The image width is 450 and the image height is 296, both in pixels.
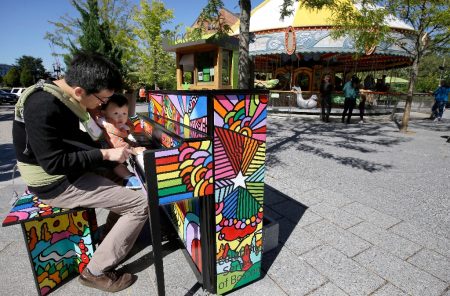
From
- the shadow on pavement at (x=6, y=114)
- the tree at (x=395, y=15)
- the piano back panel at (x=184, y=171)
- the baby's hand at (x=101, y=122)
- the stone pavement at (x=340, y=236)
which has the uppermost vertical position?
the tree at (x=395, y=15)

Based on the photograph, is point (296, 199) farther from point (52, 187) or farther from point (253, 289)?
point (52, 187)

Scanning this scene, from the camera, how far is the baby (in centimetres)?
227

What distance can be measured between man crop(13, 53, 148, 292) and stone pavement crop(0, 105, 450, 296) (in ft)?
1.03

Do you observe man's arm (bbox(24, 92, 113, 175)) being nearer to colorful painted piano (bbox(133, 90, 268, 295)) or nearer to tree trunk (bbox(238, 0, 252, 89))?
colorful painted piano (bbox(133, 90, 268, 295))

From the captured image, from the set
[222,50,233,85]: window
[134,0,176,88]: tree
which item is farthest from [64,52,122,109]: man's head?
[134,0,176,88]: tree

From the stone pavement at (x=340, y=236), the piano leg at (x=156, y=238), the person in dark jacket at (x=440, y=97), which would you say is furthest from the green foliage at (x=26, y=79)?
the piano leg at (x=156, y=238)

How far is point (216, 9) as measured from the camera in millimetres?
3664

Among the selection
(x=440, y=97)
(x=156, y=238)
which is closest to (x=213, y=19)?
(x=156, y=238)

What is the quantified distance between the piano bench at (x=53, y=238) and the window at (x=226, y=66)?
3.35 meters

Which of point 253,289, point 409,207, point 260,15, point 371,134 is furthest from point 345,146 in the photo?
point 260,15

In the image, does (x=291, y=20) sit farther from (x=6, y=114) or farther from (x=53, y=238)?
(x=6, y=114)

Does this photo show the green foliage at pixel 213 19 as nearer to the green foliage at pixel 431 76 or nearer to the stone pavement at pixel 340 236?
the stone pavement at pixel 340 236

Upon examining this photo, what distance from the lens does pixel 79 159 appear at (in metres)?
1.73

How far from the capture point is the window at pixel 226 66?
15.2 ft
